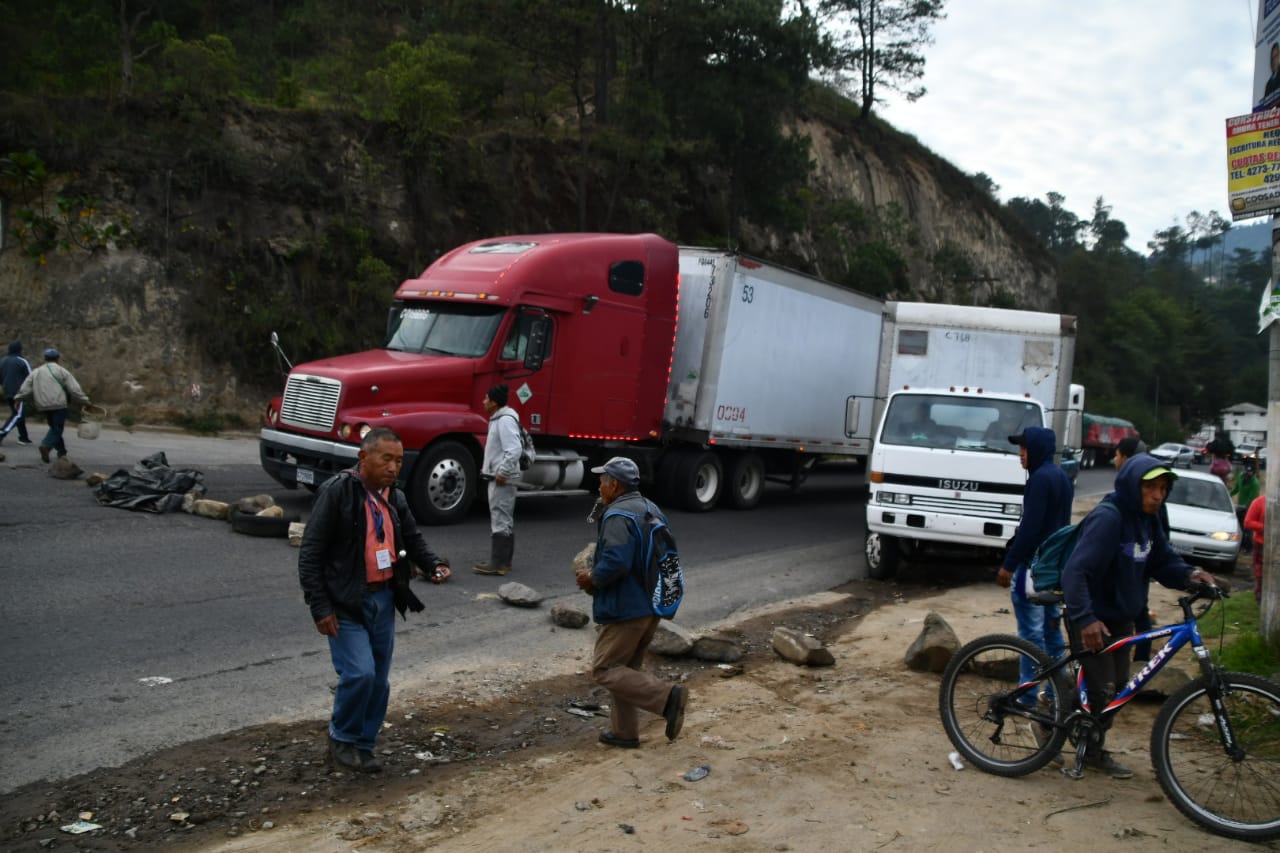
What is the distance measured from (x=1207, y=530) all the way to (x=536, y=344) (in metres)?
9.93

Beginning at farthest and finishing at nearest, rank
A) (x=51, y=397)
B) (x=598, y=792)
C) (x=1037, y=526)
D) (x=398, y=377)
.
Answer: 1. (x=51, y=397)
2. (x=398, y=377)
3. (x=1037, y=526)
4. (x=598, y=792)

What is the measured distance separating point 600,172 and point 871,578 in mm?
20321

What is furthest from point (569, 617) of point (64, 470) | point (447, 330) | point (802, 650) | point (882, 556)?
point (64, 470)

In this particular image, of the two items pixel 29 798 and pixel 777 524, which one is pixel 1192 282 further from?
pixel 29 798

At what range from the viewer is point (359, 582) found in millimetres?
5113

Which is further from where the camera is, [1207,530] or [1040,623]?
[1207,530]

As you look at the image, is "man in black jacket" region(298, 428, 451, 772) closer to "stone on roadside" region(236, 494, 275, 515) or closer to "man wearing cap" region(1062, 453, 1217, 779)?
"man wearing cap" region(1062, 453, 1217, 779)

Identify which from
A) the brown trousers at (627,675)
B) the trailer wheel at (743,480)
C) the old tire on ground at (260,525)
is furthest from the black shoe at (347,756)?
the trailer wheel at (743,480)

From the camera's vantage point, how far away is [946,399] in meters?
11.8

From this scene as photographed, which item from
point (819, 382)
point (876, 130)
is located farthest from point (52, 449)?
point (876, 130)

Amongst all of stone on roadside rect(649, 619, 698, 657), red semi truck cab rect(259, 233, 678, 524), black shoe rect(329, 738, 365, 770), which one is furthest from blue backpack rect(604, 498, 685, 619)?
red semi truck cab rect(259, 233, 678, 524)

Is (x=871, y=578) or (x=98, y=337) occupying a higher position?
(x=98, y=337)

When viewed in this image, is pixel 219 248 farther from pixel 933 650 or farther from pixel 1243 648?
pixel 1243 648

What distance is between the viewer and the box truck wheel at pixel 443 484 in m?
11.9
